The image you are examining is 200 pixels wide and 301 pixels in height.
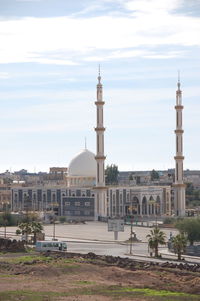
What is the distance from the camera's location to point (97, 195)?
9719 centimetres

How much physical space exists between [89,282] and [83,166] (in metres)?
67.8

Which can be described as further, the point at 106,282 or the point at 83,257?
the point at 83,257

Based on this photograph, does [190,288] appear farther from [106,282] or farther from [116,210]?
[116,210]

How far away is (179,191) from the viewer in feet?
335

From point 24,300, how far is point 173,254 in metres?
22.1

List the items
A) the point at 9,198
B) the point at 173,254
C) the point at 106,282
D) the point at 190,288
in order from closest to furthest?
the point at 190,288 → the point at 106,282 → the point at 173,254 → the point at 9,198

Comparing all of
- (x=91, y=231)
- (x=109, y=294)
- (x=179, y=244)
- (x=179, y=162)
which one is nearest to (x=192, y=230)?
(x=179, y=244)

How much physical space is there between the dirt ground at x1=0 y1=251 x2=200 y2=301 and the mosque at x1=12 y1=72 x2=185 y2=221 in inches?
1843

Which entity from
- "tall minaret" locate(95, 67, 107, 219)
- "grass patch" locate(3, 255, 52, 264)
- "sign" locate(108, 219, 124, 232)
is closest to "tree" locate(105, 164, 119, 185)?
"tall minaret" locate(95, 67, 107, 219)

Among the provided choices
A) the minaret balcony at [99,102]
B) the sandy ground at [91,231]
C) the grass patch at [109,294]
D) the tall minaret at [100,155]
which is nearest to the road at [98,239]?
the sandy ground at [91,231]

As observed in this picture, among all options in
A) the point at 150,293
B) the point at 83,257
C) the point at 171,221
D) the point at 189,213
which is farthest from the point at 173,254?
the point at 189,213

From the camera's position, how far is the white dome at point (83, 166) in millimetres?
109750

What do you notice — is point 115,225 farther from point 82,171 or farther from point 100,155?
point 82,171


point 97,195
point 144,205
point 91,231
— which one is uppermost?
point 97,195
